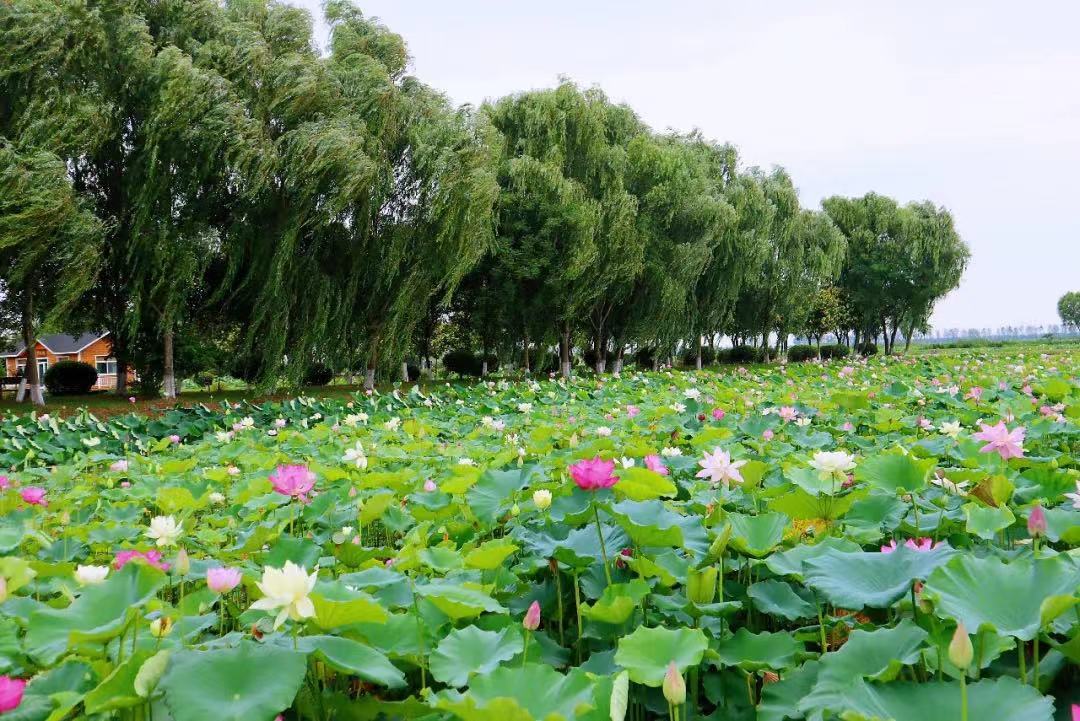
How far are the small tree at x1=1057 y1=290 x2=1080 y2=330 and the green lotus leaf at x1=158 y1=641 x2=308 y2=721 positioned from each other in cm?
11816

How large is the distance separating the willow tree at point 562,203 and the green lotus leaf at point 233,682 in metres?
15.9

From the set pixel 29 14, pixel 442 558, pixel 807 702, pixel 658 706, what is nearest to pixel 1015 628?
pixel 807 702

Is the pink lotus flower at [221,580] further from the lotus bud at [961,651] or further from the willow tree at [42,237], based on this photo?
the willow tree at [42,237]

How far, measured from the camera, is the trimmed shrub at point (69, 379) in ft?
70.5

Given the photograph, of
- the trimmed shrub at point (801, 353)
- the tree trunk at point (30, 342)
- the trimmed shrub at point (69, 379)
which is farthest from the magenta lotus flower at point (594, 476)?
the trimmed shrub at point (801, 353)

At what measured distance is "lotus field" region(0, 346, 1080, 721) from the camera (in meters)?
0.95

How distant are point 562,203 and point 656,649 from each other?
52.9 ft

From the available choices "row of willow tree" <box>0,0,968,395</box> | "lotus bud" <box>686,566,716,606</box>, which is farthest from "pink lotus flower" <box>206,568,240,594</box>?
"row of willow tree" <box>0,0,968,395</box>

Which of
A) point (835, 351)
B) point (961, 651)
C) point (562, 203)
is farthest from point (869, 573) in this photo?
point (835, 351)

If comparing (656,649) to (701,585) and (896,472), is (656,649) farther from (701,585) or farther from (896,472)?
(896,472)

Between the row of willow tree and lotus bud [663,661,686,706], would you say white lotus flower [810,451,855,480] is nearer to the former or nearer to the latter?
lotus bud [663,661,686,706]

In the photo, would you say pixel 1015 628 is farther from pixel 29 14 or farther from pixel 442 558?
pixel 29 14

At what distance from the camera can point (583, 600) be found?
1.52 meters

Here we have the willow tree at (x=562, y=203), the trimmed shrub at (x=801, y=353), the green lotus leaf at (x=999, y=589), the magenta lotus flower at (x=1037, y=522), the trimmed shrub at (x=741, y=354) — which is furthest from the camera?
the trimmed shrub at (x=801, y=353)
